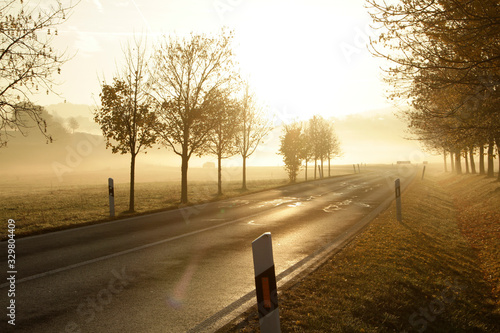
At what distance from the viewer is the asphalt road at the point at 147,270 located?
4562 mm

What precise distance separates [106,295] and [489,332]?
18.3 ft

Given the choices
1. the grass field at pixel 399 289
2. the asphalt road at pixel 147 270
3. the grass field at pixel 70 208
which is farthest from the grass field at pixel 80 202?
the grass field at pixel 399 289

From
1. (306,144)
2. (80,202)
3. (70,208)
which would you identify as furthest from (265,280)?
(306,144)

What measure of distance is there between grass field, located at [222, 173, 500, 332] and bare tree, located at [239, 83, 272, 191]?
81.2 feet

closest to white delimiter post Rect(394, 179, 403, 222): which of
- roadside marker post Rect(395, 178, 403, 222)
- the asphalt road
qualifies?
roadside marker post Rect(395, 178, 403, 222)

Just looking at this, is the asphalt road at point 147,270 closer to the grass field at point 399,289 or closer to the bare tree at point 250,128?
the grass field at point 399,289

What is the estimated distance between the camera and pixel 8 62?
1025 cm

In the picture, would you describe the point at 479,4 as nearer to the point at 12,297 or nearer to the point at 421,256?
the point at 421,256

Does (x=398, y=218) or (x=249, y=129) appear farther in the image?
(x=249, y=129)

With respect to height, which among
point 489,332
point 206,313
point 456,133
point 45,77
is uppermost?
point 45,77

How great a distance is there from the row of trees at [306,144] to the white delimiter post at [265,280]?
124 feet

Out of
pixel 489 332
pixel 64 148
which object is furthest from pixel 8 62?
pixel 64 148

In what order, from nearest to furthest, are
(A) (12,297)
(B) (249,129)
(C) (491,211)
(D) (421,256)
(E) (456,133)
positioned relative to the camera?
1. (A) (12,297)
2. (D) (421,256)
3. (E) (456,133)
4. (C) (491,211)
5. (B) (249,129)

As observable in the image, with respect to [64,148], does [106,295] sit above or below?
below
